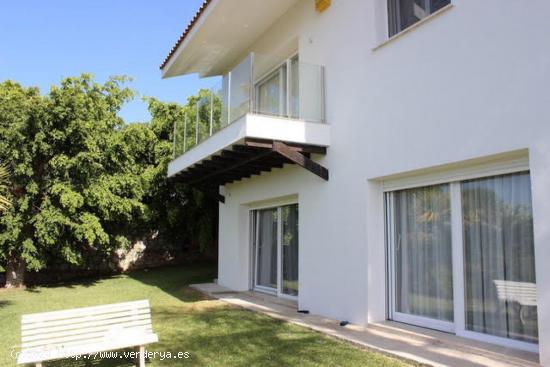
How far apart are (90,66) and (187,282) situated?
731cm

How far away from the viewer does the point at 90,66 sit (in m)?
14.2

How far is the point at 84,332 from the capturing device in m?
5.51

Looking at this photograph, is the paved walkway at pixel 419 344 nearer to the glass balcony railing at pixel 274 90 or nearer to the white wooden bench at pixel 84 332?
the white wooden bench at pixel 84 332

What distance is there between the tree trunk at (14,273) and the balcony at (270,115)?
8247 millimetres

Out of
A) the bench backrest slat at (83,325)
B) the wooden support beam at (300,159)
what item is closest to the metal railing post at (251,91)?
the wooden support beam at (300,159)

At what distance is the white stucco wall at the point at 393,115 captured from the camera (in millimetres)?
5238

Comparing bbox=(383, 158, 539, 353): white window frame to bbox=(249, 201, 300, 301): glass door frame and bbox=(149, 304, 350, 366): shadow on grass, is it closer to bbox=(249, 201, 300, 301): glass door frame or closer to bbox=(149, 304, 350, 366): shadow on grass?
bbox=(149, 304, 350, 366): shadow on grass

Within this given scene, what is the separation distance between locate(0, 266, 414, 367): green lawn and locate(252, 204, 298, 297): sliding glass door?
57.3 inches

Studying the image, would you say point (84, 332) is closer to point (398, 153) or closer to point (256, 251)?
point (398, 153)

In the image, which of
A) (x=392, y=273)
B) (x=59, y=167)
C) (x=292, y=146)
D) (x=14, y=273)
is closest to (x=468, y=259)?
(x=392, y=273)

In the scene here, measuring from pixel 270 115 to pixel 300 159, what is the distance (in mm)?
975

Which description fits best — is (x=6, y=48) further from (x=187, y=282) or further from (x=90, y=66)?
(x=187, y=282)

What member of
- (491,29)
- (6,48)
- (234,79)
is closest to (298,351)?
(491,29)

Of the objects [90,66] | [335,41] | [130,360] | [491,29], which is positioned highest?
[90,66]
